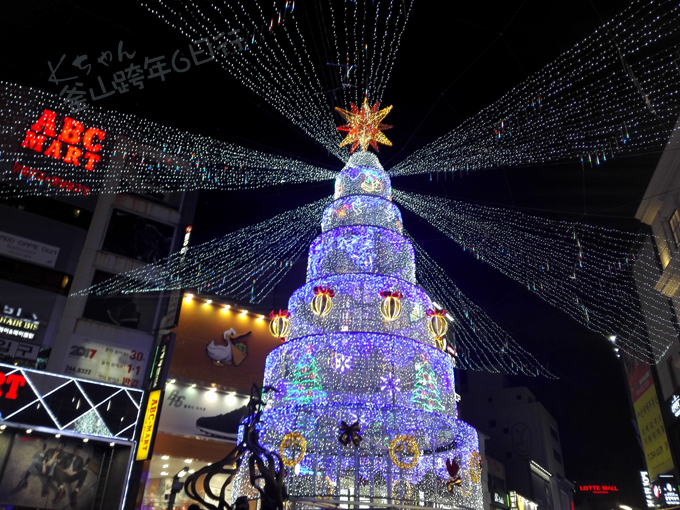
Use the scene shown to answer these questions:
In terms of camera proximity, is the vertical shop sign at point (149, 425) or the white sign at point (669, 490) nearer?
the vertical shop sign at point (149, 425)

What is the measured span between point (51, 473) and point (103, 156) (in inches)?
447

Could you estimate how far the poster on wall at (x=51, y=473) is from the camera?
1371cm

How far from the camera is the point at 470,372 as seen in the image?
4756 cm

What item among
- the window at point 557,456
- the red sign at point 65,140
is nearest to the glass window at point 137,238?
the red sign at point 65,140

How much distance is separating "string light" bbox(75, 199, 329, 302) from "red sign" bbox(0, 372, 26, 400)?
3.64 meters

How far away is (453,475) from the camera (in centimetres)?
992

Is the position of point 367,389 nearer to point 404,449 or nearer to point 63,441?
point 404,449

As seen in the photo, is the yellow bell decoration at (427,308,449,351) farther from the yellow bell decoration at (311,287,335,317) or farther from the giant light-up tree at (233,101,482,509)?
the yellow bell decoration at (311,287,335,317)

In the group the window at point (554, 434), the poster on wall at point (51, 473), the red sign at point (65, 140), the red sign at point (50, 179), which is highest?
the red sign at point (65, 140)

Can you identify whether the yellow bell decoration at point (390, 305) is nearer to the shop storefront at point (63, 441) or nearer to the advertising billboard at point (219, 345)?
the shop storefront at point (63, 441)

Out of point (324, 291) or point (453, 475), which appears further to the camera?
point (324, 291)

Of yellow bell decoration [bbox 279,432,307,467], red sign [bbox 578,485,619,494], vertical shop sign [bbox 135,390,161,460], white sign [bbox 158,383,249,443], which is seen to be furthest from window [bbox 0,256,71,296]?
red sign [bbox 578,485,619,494]

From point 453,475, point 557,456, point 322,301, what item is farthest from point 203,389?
point 557,456

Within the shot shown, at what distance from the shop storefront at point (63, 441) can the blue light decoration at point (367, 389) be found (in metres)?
7.21
